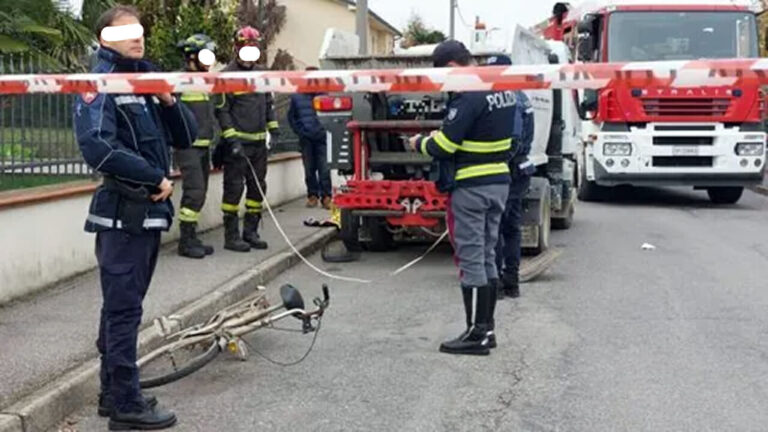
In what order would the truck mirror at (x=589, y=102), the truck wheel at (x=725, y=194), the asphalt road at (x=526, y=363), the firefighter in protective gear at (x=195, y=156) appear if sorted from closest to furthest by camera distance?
the asphalt road at (x=526, y=363) → the firefighter in protective gear at (x=195, y=156) → the truck mirror at (x=589, y=102) → the truck wheel at (x=725, y=194)

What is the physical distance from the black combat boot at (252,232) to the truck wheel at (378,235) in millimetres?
1098

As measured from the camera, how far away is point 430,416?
502 centimetres

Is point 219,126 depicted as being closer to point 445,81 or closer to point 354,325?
point 354,325

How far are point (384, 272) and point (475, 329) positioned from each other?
3.08 meters

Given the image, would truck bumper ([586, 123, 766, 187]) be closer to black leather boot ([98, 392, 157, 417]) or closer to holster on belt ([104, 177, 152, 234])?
black leather boot ([98, 392, 157, 417])

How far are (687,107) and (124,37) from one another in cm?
1181

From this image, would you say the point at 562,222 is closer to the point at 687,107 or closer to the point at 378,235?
the point at 378,235

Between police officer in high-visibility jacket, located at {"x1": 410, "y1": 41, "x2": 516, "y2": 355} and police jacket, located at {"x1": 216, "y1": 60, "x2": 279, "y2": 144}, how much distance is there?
10.8 feet

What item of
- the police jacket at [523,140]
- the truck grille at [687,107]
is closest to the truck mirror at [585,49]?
the truck grille at [687,107]

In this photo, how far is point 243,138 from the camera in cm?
926

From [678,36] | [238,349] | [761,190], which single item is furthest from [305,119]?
[761,190]

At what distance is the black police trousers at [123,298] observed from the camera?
4.59 meters

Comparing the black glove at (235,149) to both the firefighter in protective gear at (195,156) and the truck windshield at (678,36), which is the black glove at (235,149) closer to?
the firefighter in protective gear at (195,156)

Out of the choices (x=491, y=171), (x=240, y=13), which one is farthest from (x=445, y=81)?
(x=240, y=13)
